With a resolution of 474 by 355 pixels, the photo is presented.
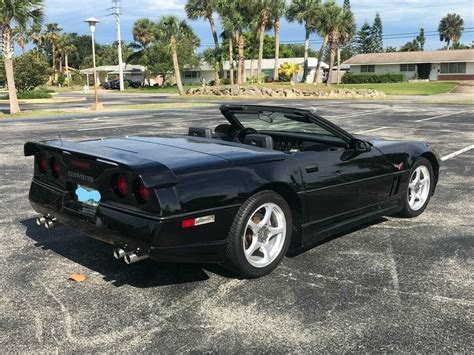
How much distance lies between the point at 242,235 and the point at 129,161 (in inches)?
37.8

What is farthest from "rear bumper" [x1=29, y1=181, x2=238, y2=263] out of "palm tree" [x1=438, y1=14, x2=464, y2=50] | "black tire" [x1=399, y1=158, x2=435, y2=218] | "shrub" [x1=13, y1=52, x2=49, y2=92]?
"palm tree" [x1=438, y1=14, x2=464, y2=50]

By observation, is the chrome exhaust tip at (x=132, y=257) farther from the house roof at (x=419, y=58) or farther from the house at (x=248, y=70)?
the house roof at (x=419, y=58)

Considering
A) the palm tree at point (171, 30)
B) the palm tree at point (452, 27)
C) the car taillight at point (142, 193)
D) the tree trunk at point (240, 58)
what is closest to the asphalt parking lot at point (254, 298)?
the car taillight at point (142, 193)

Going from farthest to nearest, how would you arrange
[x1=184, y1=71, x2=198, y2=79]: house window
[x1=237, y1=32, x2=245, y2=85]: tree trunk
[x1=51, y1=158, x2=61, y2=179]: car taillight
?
[x1=184, y1=71, x2=198, y2=79]: house window, [x1=237, y1=32, x2=245, y2=85]: tree trunk, [x1=51, y1=158, x2=61, y2=179]: car taillight

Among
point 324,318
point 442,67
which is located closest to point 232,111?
point 324,318

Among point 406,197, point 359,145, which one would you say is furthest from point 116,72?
point 359,145

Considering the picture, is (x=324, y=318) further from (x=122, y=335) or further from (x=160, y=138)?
(x=160, y=138)

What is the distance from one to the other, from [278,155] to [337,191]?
0.74m

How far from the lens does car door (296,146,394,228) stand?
4168mm

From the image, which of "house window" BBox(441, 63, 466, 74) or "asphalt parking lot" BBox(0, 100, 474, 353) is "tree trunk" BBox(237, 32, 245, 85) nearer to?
"house window" BBox(441, 63, 466, 74)

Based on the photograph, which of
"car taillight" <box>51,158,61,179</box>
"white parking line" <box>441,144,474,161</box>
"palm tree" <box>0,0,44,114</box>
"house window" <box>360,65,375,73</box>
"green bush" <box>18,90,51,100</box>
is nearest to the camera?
"car taillight" <box>51,158,61,179</box>

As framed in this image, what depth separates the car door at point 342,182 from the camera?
417cm

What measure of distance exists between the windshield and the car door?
34cm

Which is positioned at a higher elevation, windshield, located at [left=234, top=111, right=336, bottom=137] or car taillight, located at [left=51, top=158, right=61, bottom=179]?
windshield, located at [left=234, top=111, right=336, bottom=137]
